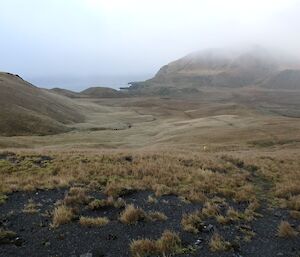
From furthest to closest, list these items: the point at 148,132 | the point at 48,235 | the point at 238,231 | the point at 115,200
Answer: the point at 148,132 < the point at 115,200 < the point at 238,231 < the point at 48,235

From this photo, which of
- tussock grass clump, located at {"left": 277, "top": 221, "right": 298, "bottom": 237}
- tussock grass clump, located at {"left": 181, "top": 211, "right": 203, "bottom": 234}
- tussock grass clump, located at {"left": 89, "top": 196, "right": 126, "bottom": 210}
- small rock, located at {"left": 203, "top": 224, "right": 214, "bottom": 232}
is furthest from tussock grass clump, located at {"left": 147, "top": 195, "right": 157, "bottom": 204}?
tussock grass clump, located at {"left": 277, "top": 221, "right": 298, "bottom": 237}

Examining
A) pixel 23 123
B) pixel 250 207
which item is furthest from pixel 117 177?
pixel 23 123

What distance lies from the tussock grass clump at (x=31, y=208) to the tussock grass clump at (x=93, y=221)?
2155 millimetres

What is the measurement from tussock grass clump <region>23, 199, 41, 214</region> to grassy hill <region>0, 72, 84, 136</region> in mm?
67477

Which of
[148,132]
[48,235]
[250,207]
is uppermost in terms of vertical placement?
[48,235]

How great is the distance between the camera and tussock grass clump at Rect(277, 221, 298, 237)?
1513 centimetres

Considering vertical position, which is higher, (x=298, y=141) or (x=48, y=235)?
(x=48, y=235)

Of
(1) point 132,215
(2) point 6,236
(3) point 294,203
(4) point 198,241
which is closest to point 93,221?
(1) point 132,215

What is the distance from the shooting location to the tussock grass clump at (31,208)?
16419 mm

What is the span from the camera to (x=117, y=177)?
22.1 meters

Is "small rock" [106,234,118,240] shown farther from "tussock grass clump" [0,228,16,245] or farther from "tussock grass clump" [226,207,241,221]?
"tussock grass clump" [226,207,241,221]

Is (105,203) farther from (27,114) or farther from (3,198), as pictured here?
(27,114)

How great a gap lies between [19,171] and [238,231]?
13.2 m

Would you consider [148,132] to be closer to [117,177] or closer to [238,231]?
[117,177]
